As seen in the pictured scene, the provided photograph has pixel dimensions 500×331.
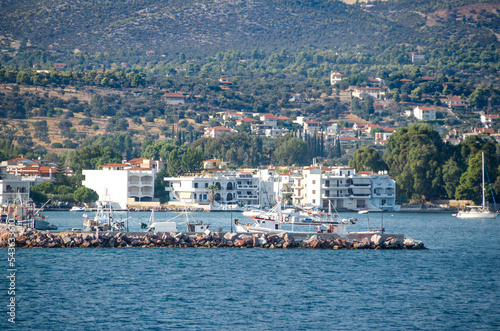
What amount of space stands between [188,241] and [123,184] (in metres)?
40.4

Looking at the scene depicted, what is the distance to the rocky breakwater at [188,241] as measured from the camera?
39250mm

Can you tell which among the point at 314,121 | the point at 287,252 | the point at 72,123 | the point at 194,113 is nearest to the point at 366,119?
the point at 314,121

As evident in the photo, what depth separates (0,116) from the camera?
130m

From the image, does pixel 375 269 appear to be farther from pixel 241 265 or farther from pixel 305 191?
pixel 305 191

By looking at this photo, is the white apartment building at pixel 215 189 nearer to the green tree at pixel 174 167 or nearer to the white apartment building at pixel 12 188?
the green tree at pixel 174 167

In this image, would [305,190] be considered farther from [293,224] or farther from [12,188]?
[293,224]

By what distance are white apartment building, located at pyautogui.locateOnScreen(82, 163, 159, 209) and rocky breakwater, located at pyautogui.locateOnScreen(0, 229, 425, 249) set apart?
126ft

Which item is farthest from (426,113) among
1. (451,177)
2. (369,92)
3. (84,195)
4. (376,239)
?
(376,239)

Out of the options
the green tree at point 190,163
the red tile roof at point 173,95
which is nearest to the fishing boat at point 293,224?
the green tree at point 190,163

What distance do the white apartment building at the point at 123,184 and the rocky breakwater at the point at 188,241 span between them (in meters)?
38.5

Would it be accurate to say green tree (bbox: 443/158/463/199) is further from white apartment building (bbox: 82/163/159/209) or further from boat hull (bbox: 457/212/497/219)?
white apartment building (bbox: 82/163/159/209)

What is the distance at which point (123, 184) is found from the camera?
262ft

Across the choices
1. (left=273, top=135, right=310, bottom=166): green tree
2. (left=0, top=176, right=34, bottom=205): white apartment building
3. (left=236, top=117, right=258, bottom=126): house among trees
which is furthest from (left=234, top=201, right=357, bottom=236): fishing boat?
(left=236, top=117, right=258, bottom=126): house among trees

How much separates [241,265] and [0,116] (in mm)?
104393
